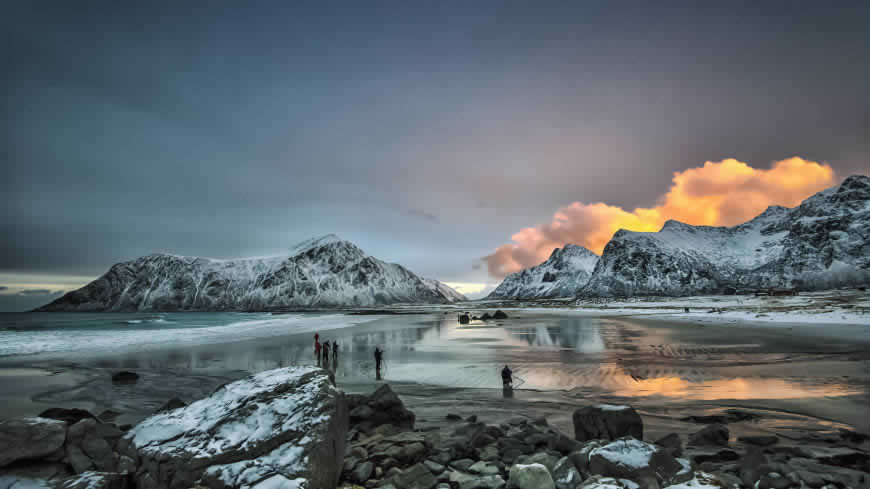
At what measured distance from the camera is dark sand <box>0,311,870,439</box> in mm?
12731

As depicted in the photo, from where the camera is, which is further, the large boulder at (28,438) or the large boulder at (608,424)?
the large boulder at (608,424)

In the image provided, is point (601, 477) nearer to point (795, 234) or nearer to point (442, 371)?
point (442, 371)

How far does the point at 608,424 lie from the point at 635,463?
3081 mm

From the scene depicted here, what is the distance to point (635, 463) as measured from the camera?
6375 millimetres

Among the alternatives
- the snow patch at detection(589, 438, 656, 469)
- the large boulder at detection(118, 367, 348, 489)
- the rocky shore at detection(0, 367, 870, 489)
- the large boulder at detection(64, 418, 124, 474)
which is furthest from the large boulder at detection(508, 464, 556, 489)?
the large boulder at detection(64, 418, 124, 474)

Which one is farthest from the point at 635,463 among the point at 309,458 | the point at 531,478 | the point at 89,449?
the point at 89,449

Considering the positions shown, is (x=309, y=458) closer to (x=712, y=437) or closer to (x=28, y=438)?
(x=28, y=438)

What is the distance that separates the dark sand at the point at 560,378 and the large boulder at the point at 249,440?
5.57m

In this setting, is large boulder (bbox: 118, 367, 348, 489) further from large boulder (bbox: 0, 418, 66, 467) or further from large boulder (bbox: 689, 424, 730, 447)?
large boulder (bbox: 689, 424, 730, 447)

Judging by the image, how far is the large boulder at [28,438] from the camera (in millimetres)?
6121

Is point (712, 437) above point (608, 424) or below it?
below

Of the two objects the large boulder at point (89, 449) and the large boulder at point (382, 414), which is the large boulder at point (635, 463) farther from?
the large boulder at point (89, 449)

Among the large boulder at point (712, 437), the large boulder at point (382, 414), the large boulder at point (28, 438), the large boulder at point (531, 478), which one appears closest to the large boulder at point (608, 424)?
the large boulder at point (712, 437)

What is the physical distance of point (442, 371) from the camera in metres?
21.1
